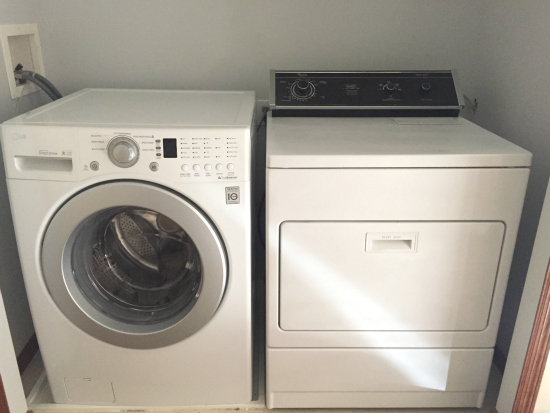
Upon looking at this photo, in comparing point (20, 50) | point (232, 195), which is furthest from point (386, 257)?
point (20, 50)

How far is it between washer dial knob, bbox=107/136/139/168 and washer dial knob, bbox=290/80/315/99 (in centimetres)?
62

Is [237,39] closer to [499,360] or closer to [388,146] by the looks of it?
[388,146]

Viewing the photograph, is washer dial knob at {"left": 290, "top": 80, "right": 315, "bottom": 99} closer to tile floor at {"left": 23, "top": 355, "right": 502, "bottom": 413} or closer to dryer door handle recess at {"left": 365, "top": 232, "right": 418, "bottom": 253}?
dryer door handle recess at {"left": 365, "top": 232, "right": 418, "bottom": 253}

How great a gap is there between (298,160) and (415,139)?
0.35 metres

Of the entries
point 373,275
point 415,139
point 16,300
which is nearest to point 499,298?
point 373,275

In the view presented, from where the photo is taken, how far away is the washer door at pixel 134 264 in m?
1.11

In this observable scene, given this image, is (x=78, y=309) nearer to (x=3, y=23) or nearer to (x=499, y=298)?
(x=3, y=23)

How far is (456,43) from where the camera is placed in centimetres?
166

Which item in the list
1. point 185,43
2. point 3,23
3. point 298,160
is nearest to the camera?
point 298,160

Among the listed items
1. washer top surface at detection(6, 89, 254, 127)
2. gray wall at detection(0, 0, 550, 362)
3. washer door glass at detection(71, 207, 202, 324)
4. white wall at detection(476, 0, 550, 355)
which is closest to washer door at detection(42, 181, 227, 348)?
washer door glass at detection(71, 207, 202, 324)

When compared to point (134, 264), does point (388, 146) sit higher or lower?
higher

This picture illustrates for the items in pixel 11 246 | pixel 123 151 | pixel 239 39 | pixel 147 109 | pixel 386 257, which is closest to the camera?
pixel 123 151

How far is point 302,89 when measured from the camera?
151 centimetres

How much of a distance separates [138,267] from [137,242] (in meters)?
0.08
